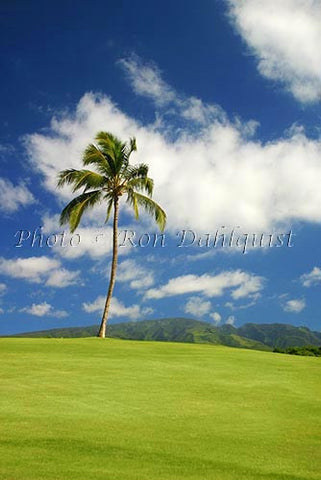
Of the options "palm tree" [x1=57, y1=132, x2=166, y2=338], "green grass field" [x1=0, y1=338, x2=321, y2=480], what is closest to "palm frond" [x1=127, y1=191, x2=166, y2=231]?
"palm tree" [x1=57, y1=132, x2=166, y2=338]

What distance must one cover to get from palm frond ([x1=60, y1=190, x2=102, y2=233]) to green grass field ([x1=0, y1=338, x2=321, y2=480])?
15741mm

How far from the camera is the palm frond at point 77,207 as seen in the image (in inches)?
1316

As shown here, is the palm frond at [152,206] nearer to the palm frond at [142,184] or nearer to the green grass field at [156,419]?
the palm frond at [142,184]

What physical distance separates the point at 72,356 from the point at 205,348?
25.5 ft

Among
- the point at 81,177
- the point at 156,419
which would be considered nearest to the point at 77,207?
the point at 81,177

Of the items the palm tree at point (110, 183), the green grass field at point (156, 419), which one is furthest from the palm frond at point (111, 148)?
the green grass field at point (156, 419)

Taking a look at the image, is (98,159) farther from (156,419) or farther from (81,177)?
(156,419)

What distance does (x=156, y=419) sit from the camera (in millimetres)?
10625

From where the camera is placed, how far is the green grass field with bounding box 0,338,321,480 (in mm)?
7816

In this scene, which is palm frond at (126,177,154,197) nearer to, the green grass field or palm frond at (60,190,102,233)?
palm frond at (60,190,102,233)

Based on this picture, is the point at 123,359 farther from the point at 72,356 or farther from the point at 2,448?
the point at 2,448

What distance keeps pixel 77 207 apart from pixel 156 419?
80.7 ft

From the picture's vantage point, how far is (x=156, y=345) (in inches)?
995

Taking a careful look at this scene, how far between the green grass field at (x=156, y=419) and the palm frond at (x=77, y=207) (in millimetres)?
15741
